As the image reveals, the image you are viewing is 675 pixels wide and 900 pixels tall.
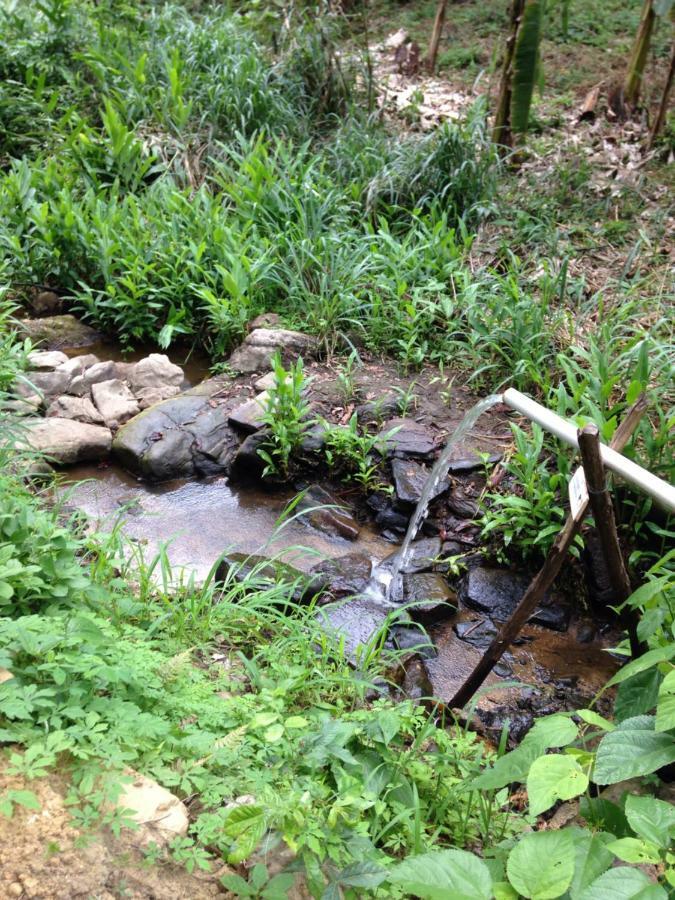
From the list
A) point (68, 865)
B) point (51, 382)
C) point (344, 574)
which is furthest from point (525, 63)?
point (68, 865)

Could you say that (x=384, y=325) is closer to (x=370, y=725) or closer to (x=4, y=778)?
(x=370, y=725)

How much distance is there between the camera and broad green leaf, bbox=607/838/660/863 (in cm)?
118

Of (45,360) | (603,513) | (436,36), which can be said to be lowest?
(45,360)

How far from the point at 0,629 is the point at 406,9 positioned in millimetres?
10778

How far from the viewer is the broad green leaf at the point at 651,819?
1.21m

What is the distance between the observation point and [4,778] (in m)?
1.46

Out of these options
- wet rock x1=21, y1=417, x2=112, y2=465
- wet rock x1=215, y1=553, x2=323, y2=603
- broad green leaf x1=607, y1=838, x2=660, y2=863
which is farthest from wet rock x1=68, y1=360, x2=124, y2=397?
broad green leaf x1=607, y1=838, x2=660, y2=863

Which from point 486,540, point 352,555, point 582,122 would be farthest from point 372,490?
point 582,122

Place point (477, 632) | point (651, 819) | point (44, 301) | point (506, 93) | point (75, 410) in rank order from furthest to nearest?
1. point (506, 93)
2. point (44, 301)
3. point (75, 410)
4. point (477, 632)
5. point (651, 819)

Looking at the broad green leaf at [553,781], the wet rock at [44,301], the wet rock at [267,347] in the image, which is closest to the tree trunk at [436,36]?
the wet rock at [267,347]

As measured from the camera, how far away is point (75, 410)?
14.3 feet

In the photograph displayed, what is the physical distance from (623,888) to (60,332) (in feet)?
15.8

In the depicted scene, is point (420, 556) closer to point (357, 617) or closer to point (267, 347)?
point (357, 617)

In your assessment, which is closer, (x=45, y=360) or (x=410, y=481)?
(x=410, y=481)
